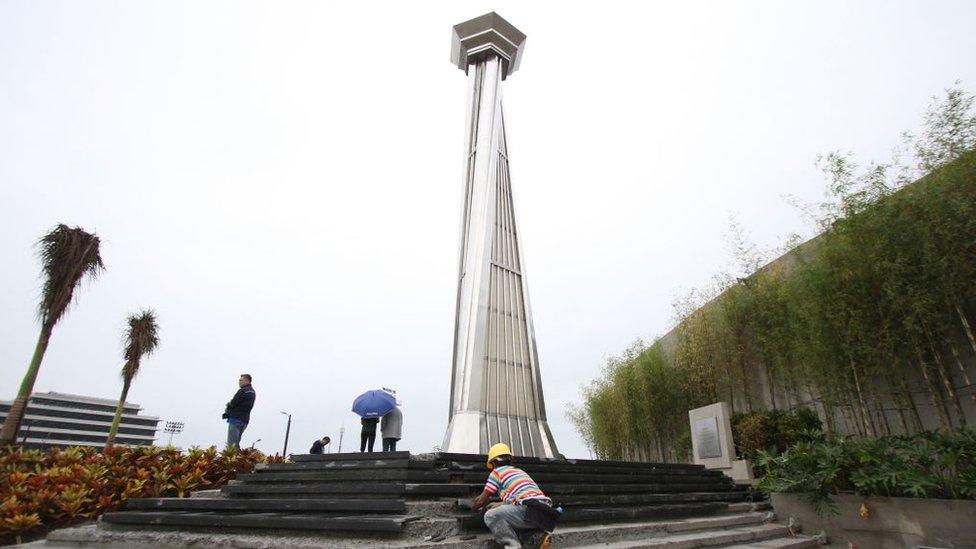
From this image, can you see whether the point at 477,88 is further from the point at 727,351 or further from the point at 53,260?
the point at 53,260

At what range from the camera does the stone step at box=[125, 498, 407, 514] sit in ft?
12.1

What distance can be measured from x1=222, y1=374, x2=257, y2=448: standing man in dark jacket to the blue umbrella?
1571mm

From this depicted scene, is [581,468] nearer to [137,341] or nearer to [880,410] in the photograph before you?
[880,410]

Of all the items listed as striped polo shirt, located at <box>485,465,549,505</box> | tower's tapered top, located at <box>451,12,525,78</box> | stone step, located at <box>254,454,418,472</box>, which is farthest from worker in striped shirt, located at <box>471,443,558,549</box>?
tower's tapered top, located at <box>451,12,525,78</box>

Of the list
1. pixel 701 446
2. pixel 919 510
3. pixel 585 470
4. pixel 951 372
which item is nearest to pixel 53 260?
pixel 585 470

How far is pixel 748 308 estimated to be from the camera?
31.7 ft

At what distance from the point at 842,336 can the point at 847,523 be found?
2792 millimetres

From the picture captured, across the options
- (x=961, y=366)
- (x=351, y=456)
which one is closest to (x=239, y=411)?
(x=351, y=456)

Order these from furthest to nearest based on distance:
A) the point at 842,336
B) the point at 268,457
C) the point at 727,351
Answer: the point at 727,351 < the point at 268,457 < the point at 842,336

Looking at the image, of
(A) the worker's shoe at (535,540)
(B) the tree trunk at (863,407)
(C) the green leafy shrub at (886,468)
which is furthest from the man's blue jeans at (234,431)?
(B) the tree trunk at (863,407)

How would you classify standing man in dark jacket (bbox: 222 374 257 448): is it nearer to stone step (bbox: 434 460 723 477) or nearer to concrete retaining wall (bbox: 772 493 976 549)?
stone step (bbox: 434 460 723 477)

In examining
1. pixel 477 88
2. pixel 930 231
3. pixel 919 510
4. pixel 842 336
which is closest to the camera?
pixel 919 510

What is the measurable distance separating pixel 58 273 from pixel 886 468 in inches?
477

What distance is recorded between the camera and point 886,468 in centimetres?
454
